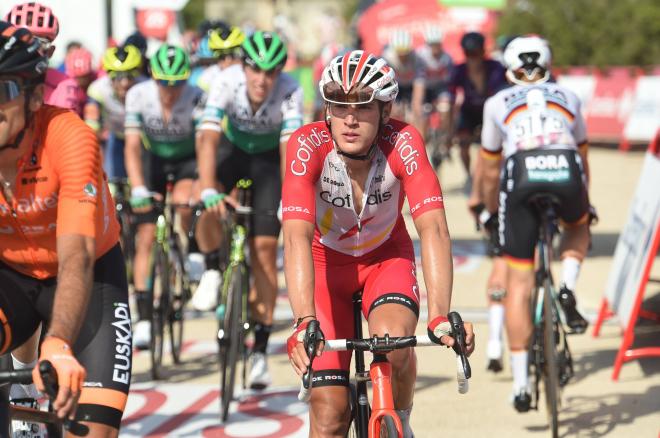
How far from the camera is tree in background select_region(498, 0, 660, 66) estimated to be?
99.3ft

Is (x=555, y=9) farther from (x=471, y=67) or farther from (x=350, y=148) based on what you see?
(x=350, y=148)

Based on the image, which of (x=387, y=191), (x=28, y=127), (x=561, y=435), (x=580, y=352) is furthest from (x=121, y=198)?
(x=28, y=127)

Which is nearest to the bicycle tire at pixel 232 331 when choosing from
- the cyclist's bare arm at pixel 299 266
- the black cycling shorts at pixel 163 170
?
the black cycling shorts at pixel 163 170

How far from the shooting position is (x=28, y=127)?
159 inches

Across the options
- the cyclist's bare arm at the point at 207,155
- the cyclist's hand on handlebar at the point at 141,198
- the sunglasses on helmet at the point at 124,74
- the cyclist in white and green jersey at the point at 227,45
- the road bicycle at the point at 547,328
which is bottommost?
the road bicycle at the point at 547,328

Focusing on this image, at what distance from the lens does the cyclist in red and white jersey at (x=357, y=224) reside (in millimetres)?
4672

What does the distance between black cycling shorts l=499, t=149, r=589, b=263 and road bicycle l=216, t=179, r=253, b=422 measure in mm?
1638

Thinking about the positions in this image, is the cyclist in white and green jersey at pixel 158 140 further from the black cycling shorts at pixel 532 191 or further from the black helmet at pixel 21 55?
the black helmet at pixel 21 55

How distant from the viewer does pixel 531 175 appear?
688 cm

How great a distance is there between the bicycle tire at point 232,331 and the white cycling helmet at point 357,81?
9.29ft

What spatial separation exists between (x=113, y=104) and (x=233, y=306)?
4311 millimetres

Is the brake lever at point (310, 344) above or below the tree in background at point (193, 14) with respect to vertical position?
below

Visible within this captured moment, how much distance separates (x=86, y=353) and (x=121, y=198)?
19.3 ft

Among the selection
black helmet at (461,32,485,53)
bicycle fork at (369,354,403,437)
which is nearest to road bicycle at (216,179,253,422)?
bicycle fork at (369,354,403,437)
